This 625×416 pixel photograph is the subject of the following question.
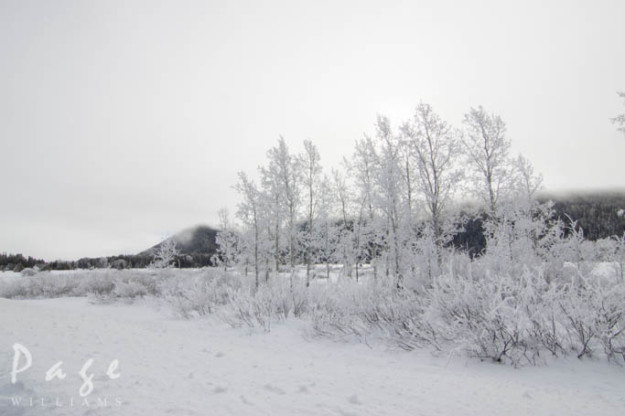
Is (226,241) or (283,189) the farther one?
(226,241)

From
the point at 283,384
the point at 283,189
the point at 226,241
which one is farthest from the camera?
the point at 226,241

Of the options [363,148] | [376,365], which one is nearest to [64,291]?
[363,148]

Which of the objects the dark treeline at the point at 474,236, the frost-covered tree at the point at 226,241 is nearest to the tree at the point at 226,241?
the frost-covered tree at the point at 226,241

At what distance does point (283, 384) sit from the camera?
3.37 metres

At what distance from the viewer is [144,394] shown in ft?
9.50

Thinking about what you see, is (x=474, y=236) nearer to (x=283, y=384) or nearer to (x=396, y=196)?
(x=396, y=196)

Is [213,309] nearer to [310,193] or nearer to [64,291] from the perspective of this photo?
[310,193]

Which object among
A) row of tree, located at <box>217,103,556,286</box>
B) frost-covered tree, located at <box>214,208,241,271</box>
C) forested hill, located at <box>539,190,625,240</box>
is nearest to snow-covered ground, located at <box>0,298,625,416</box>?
row of tree, located at <box>217,103,556,286</box>

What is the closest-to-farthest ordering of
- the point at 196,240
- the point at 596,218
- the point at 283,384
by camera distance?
the point at 283,384 → the point at 596,218 → the point at 196,240

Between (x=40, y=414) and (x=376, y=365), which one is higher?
(x=40, y=414)

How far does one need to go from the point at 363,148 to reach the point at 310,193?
14.8 ft

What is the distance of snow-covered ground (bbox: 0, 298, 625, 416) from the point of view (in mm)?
2676

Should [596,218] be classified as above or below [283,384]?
above

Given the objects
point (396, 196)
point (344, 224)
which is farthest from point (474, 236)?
point (396, 196)
